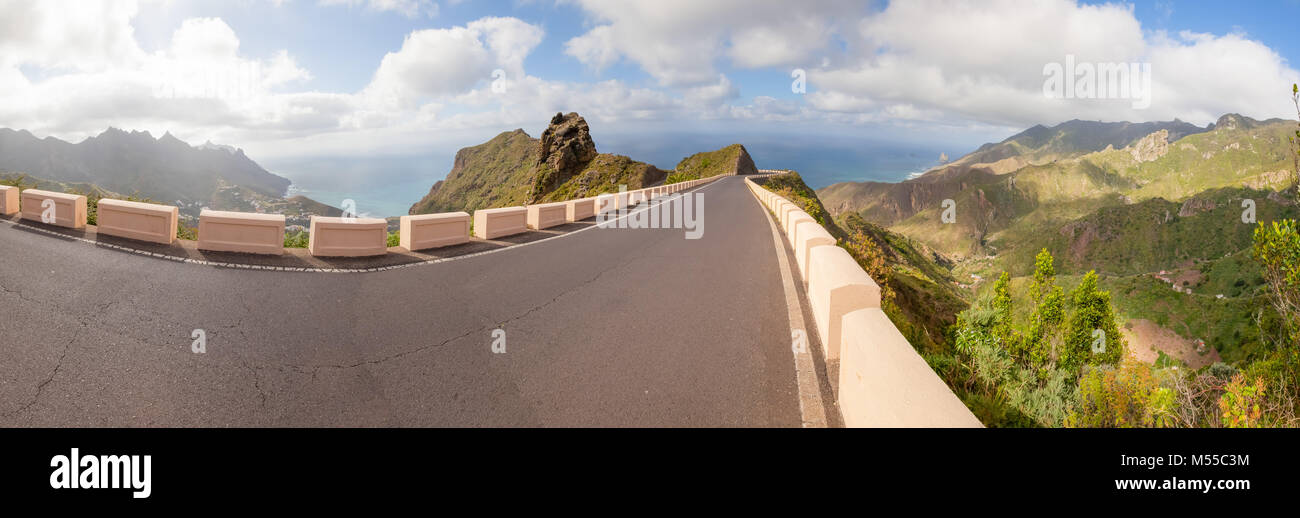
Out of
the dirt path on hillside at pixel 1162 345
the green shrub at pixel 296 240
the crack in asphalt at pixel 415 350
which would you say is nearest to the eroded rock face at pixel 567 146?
the green shrub at pixel 296 240

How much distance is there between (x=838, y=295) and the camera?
447 cm

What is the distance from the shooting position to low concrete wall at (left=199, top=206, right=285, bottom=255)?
894cm

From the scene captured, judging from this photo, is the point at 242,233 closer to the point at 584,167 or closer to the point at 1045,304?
the point at 1045,304

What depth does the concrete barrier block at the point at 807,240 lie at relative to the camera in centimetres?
764

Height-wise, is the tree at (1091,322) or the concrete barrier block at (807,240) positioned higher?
the concrete barrier block at (807,240)

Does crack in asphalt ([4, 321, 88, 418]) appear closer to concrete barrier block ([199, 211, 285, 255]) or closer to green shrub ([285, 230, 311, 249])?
concrete barrier block ([199, 211, 285, 255])

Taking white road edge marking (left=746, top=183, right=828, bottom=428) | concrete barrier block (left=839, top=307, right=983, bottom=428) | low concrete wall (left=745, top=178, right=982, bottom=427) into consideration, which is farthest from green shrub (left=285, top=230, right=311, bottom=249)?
concrete barrier block (left=839, top=307, right=983, bottom=428)

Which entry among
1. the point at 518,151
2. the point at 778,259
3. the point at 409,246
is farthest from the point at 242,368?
the point at 518,151

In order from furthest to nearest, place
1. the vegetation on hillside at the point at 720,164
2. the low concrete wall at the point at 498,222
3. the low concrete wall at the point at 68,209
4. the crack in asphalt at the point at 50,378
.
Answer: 1. the vegetation on hillside at the point at 720,164
2. the low concrete wall at the point at 498,222
3. the low concrete wall at the point at 68,209
4. the crack in asphalt at the point at 50,378

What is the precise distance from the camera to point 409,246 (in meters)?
10.1

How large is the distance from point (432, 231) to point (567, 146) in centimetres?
9190

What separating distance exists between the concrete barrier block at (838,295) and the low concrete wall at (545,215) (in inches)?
423

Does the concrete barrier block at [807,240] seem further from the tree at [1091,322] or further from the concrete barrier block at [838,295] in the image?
the tree at [1091,322]
